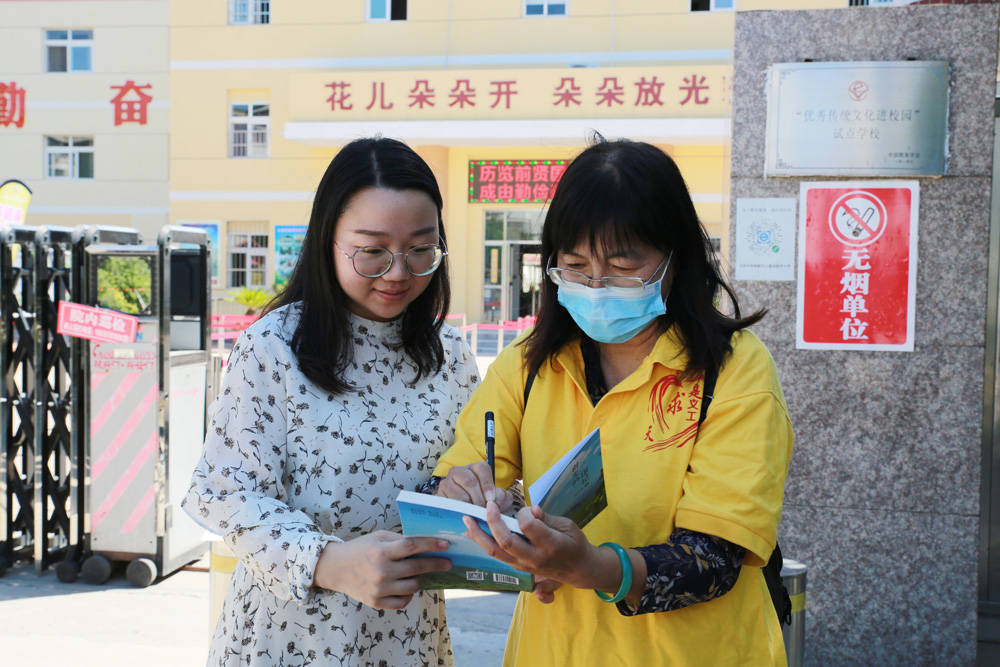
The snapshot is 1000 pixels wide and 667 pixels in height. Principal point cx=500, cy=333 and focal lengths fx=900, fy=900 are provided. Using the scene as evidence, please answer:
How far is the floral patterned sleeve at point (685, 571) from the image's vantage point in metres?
1.41

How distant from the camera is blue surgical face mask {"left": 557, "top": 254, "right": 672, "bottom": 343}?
159 cm

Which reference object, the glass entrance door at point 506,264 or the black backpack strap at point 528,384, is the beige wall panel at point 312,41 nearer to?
the glass entrance door at point 506,264

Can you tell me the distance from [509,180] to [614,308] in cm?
1805

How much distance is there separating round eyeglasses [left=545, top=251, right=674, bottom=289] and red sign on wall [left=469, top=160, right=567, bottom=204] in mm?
17604

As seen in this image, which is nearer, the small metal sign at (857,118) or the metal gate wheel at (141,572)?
the small metal sign at (857,118)

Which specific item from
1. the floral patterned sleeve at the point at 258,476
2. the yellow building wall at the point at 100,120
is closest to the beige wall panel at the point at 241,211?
the yellow building wall at the point at 100,120

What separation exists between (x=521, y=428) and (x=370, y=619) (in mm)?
502

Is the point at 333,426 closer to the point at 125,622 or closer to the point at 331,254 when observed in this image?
the point at 331,254

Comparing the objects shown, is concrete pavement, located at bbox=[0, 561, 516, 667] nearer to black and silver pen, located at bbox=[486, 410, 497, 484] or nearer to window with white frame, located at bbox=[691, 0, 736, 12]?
black and silver pen, located at bbox=[486, 410, 497, 484]

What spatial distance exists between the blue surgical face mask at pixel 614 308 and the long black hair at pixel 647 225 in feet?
0.15

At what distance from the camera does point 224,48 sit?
20266mm

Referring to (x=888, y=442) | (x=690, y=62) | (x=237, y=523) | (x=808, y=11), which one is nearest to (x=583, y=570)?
(x=237, y=523)

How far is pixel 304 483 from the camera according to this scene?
1732mm

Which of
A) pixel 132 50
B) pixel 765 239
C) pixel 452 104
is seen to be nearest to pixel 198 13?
pixel 132 50
